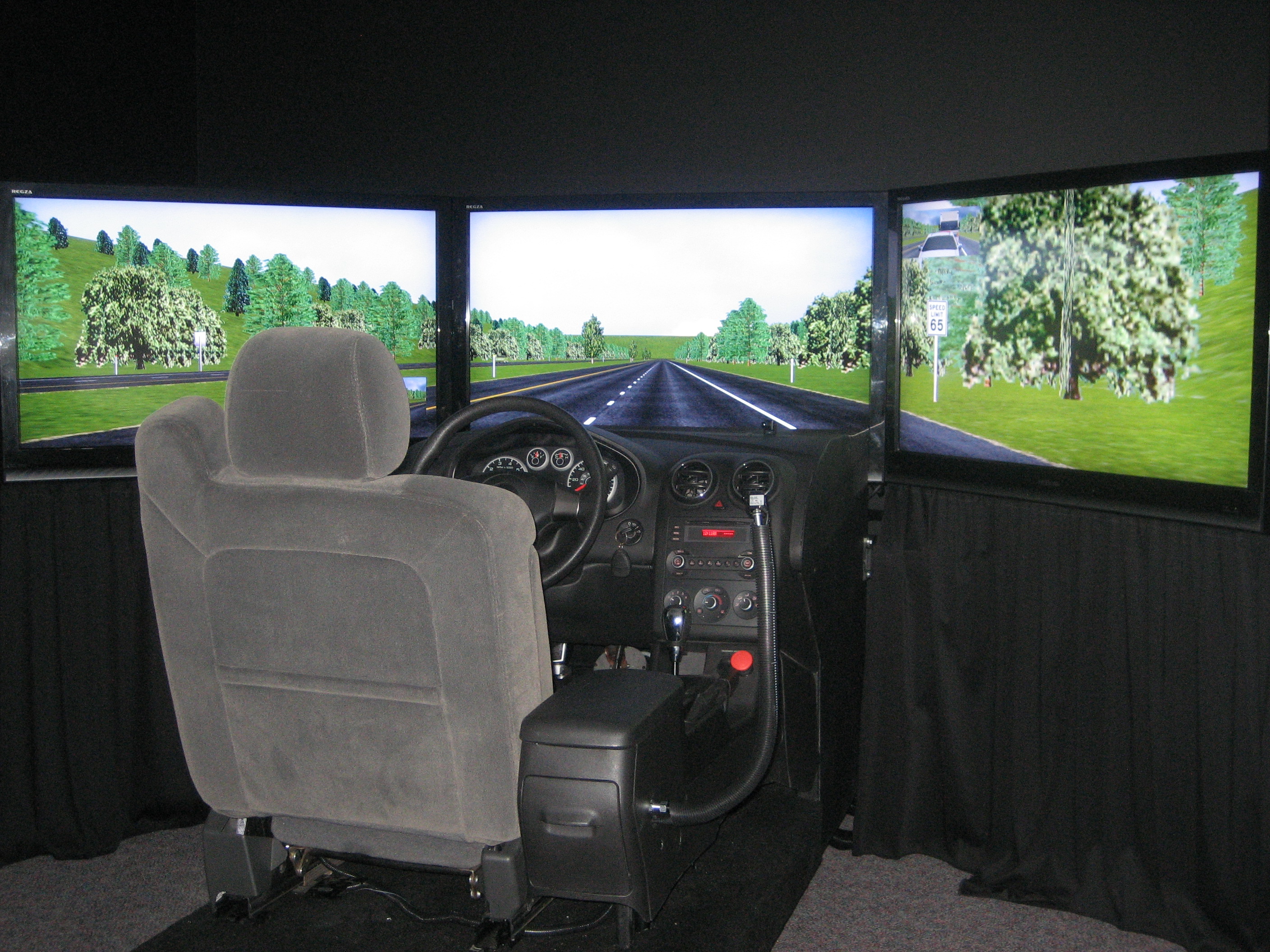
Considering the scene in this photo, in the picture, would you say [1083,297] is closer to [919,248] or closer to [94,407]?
[919,248]

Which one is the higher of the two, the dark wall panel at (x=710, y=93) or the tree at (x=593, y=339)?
the dark wall panel at (x=710, y=93)

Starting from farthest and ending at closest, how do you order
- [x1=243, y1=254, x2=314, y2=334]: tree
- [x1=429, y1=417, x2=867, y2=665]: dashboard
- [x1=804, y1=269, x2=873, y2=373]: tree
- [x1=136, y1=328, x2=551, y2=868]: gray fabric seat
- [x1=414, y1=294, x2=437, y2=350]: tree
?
[x1=414, y1=294, x2=437, y2=350]: tree
[x1=243, y1=254, x2=314, y2=334]: tree
[x1=804, y1=269, x2=873, y2=373]: tree
[x1=429, y1=417, x2=867, y2=665]: dashboard
[x1=136, y1=328, x2=551, y2=868]: gray fabric seat

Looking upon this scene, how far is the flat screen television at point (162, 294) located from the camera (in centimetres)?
281

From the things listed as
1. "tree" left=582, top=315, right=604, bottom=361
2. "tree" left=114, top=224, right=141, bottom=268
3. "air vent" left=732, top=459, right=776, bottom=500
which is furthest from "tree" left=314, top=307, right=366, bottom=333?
"air vent" left=732, top=459, right=776, bottom=500

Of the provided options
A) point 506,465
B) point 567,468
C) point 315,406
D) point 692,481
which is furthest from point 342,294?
point 315,406

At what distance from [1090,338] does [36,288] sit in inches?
103

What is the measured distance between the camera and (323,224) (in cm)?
306

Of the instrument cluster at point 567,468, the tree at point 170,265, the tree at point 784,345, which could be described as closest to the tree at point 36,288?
the tree at point 170,265

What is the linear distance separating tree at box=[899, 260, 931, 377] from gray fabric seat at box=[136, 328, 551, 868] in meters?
1.64

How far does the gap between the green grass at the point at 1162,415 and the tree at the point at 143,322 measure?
2021 mm

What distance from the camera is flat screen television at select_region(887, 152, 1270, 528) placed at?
2230 millimetres

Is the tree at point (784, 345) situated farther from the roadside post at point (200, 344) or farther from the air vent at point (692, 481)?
the roadside post at point (200, 344)

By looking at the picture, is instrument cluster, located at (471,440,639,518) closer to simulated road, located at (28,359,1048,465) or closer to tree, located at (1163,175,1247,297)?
simulated road, located at (28,359,1048,465)

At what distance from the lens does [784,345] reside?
299 cm
